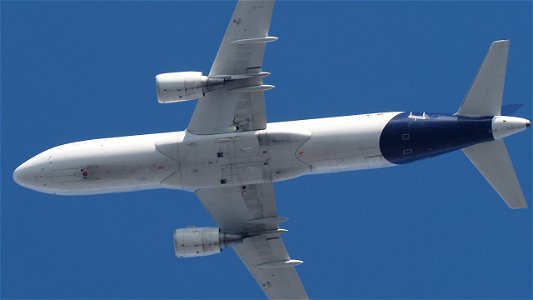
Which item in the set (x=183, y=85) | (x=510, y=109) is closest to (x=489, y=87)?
(x=510, y=109)

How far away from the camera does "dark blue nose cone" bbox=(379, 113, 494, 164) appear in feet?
228

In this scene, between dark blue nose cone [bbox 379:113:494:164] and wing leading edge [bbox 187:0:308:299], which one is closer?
wing leading edge [bbox 187:0:308:299]

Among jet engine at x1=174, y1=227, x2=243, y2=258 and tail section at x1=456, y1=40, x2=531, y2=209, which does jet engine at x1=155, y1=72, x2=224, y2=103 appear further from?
tail section at x1=456, y1=40, x2=531, y2=209

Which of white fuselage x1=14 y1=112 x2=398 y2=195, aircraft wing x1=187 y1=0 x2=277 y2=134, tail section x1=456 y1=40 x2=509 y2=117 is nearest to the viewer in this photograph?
aircraft wing x1=187 y1=0 x2=277 y2=134

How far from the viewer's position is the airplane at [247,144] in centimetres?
6925

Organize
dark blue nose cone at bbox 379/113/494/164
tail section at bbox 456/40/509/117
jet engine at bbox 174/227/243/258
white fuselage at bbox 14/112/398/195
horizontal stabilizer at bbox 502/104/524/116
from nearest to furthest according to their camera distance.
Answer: tail section at bbox 456/40/509/117, dark blue nose cone at bbox 379/113/494/164, white fuselage at bbox 14/112/398/195, horizontal stabilizer at bbox 502/104/524/116, jet engine at bbox 174/227/243/258

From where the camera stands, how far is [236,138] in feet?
229

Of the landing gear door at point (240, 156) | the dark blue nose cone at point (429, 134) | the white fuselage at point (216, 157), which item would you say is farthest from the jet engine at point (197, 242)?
the dark blue nose cone at point (429, 134)

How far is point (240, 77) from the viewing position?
69250 millimetres

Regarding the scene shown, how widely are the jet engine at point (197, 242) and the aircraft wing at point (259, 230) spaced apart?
60.7 inches

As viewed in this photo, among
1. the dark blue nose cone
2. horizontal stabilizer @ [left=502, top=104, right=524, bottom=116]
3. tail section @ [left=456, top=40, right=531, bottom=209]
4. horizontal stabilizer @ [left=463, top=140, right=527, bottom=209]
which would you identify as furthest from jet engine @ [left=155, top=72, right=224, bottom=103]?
horizontal stabilizer @ [left=502, top=104, right=524, bottom=116]

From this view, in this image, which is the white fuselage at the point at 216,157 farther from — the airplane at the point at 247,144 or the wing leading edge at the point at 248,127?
the wing leading edge at the point at 248,127

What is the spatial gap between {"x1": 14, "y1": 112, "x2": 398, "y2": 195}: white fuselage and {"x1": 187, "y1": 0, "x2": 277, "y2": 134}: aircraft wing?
832 mm

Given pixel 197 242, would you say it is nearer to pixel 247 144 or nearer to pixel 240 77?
pixel 247 144
